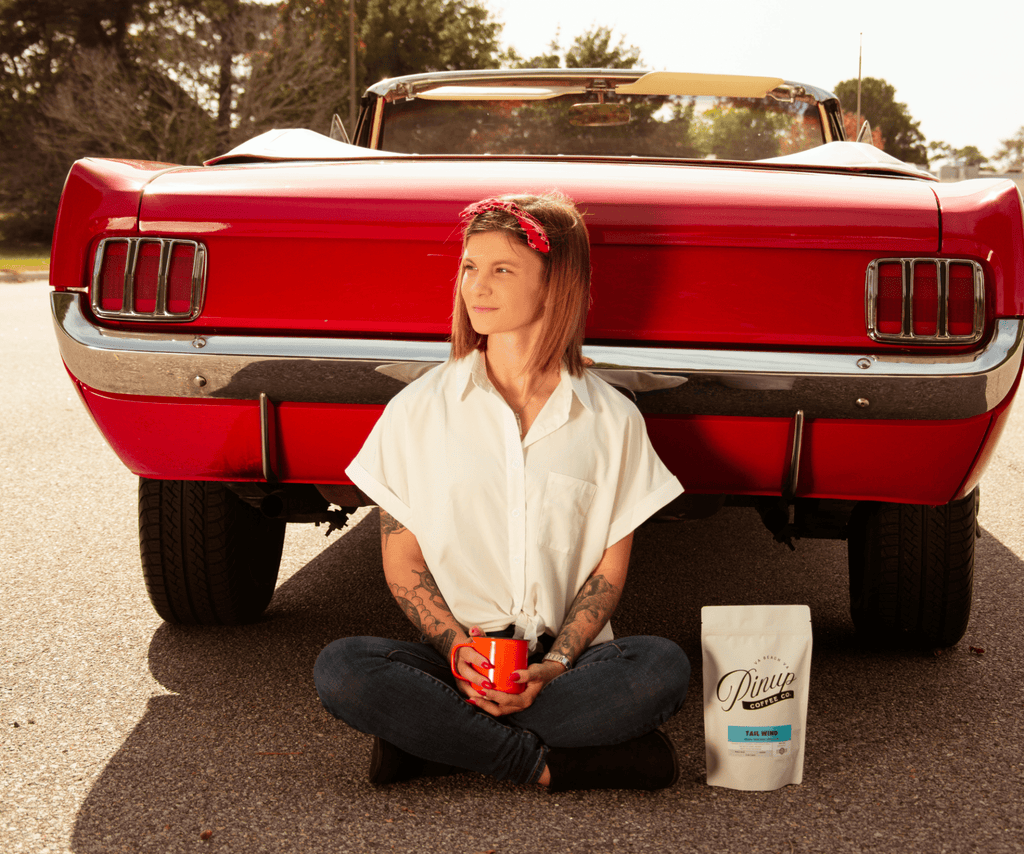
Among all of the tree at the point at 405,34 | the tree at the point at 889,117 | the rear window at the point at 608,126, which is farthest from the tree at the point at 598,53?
the tree at the point at 889,117

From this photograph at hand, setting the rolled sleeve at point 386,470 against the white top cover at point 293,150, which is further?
the white top cover at point 293,150

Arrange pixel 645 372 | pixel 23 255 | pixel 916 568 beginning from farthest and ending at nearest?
pixel 23 255 < pixel 916 568 < pixel 645 372

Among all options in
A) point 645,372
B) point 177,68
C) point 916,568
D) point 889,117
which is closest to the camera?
point 645,372

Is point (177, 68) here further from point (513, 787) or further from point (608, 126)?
point (513, 787)

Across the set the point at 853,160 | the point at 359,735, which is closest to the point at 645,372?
the point at 853,160

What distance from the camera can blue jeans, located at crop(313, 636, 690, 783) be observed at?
190 centimetres

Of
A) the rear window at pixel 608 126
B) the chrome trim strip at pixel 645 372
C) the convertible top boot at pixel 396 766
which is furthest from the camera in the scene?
the rear window at pixel 608 126

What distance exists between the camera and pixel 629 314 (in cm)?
216

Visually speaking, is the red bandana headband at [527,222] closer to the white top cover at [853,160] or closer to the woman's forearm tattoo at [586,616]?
the woman's forearm tattoo at [586,616]

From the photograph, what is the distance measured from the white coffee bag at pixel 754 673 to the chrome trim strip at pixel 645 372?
1.48 ft

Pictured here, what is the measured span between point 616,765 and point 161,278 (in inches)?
56.4

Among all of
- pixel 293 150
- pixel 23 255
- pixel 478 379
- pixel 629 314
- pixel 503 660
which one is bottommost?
pixel 23 255

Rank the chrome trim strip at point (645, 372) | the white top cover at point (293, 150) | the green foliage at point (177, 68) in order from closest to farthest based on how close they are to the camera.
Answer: the chrome trim strip at point (645, 372) < the white top cover at point (293, 150) < the green foliage at point (177, 68)

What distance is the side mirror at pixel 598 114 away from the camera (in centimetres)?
360
